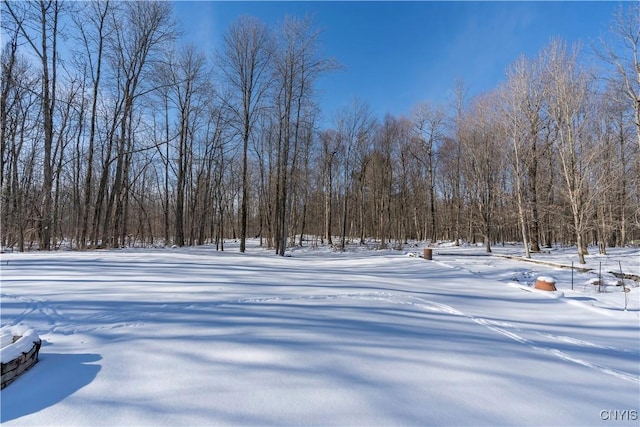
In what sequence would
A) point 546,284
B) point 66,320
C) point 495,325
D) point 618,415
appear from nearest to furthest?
point 618,415, point 66,320, point 495,325, point 546,284

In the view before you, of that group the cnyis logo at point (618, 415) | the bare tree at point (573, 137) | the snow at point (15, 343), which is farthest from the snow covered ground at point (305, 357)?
the bare tree at point (573, 137)

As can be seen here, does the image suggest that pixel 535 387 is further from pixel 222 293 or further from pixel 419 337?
pixel 222 293

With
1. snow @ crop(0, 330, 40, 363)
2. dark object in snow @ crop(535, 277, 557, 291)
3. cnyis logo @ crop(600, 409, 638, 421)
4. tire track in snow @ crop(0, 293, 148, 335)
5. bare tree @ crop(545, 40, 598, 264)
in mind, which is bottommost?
cnyis logo @ crop(600, 409, 638, 421)

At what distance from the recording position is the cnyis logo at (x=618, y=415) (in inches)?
91.7

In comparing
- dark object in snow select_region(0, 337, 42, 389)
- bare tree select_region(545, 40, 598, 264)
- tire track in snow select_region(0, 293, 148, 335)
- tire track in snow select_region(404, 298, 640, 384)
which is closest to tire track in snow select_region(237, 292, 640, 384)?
tire track in snow select_region(404, 298, 640, 384)

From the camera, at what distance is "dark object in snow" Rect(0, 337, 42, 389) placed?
2264 mm

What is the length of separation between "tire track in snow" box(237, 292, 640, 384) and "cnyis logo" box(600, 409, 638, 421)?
853mm

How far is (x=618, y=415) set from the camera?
7.78ft

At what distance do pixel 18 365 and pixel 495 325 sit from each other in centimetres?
550

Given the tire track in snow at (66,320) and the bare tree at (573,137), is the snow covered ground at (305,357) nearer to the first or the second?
the tire track in snow at (66,320)

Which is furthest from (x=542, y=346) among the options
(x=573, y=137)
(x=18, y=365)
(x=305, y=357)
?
(x=573, y=137)

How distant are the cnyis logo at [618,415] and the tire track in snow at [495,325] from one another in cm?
85

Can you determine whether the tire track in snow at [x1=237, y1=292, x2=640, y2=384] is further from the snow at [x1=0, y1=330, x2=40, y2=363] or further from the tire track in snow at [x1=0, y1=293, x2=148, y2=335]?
the snow at [x1=0, y1=330, x2=40, y2=363]

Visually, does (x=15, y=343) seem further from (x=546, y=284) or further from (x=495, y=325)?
(x=546, y=284)
